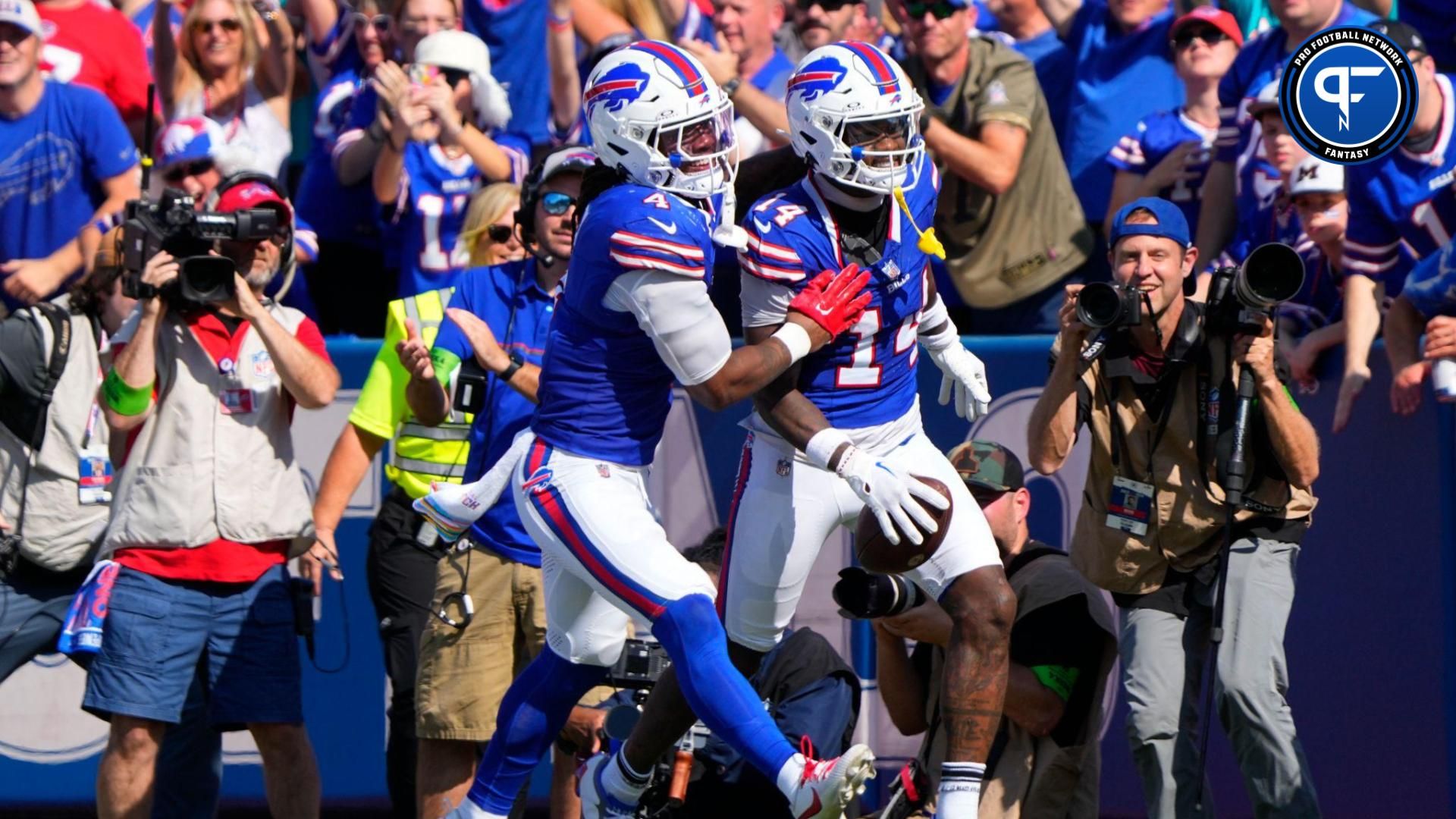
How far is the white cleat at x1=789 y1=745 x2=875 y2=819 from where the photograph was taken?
531 cm

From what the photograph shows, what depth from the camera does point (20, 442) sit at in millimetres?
7508

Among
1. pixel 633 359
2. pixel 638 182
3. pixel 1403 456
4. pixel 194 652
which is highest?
pixel 638 182

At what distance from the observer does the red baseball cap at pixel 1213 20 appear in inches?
324

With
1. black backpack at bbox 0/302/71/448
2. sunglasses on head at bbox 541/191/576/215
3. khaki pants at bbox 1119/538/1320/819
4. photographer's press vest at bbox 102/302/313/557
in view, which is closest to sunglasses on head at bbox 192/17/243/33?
black backpack at bbox 0/302/71/448

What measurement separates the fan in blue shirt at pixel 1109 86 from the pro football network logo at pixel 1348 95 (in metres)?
0.84

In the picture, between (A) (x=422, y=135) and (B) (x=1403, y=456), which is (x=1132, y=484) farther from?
(A) (x=422, y=135)

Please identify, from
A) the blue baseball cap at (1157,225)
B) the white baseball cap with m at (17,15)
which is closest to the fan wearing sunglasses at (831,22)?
the blue baseball cap at (1157,225)

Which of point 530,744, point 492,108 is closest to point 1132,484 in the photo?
point 530,744

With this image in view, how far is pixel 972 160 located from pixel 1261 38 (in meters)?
1.13

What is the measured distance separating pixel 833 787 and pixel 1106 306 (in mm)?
1738

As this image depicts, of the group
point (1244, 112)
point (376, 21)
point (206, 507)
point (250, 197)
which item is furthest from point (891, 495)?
point (376, 21)

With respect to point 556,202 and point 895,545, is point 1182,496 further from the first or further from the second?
point 556,202

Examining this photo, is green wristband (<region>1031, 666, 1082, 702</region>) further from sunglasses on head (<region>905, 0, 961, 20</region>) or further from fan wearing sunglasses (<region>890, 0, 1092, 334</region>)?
sunglasses on head (<region>905, 0, 961, 20</region>)

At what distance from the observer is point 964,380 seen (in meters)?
6.42
